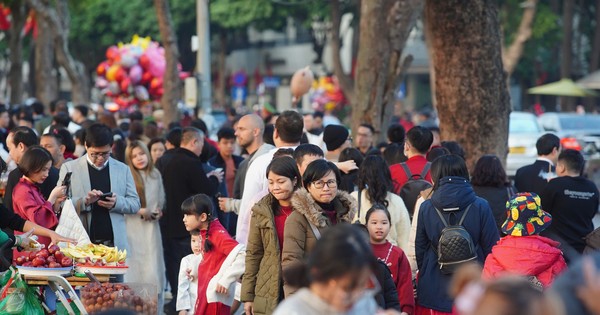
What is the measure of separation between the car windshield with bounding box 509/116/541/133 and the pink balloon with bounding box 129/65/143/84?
26.8 ft

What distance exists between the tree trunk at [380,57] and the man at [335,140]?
509 cm

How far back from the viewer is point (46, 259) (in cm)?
815

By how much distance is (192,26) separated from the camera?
192ft

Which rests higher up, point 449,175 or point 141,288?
point 449,175

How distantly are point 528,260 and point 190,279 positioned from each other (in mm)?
2538

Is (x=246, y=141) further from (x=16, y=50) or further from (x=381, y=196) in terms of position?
(x=16, y=50)

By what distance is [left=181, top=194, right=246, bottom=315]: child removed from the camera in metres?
8.34

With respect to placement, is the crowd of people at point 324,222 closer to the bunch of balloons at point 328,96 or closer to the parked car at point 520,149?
the parked car at point 520,149

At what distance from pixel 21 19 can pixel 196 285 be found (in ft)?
92.5

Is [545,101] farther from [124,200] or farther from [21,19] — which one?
[124,200]

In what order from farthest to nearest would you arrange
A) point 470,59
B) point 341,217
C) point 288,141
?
point 470,59 → point 288,141 → point 341,217

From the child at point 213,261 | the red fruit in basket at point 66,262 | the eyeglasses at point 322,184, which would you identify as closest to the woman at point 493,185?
the child at point 213,261

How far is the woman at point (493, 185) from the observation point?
32.4 feet

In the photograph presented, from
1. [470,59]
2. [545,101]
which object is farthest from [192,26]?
[470,59]
